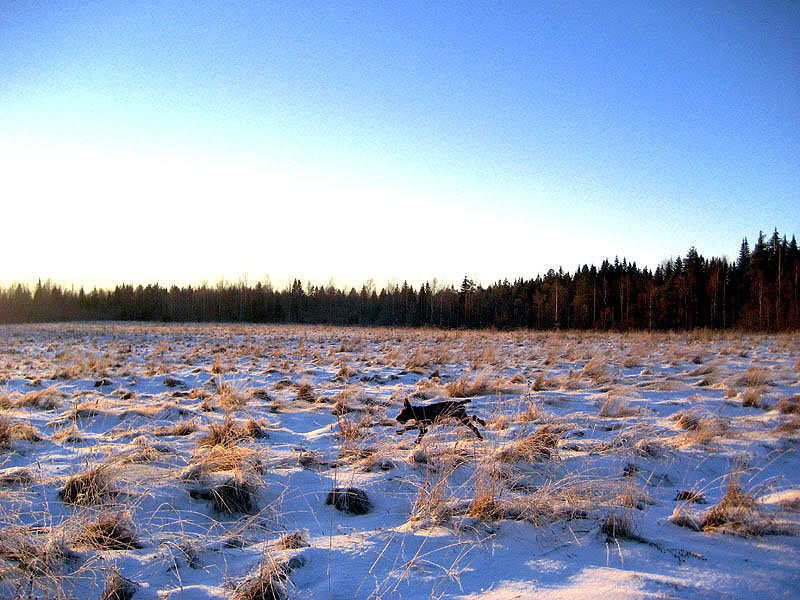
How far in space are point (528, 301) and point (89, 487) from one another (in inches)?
2578

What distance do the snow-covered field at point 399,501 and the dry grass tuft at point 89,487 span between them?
0.05 feet

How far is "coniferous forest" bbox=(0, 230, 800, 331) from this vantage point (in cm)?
4344

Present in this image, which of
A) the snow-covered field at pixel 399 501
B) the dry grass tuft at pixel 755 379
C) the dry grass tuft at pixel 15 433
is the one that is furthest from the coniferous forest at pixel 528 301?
the dry grass tuft at pixel 15 433

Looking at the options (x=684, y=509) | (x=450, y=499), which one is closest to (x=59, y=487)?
(x=450, y=499)

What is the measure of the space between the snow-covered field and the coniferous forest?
34.1 m

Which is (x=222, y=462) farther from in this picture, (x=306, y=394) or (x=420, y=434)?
(x=306, y=394)

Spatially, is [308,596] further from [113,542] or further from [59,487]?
[59,487]

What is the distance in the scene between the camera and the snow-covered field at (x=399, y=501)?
213 cm

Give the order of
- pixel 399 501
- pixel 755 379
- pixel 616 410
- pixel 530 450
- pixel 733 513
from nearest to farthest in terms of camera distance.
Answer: pixel 733 513
pixel 399 501
pixel 530 450
pixel 616 410
pixel 755 379

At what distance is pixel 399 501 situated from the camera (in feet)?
10.4

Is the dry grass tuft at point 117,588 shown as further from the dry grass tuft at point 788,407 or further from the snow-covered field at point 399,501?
the dry grass tuft at point 788,407

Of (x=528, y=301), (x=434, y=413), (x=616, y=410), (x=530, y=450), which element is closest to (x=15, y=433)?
(x=434, y=413)

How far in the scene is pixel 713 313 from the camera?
43.7m

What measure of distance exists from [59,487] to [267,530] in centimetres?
183
